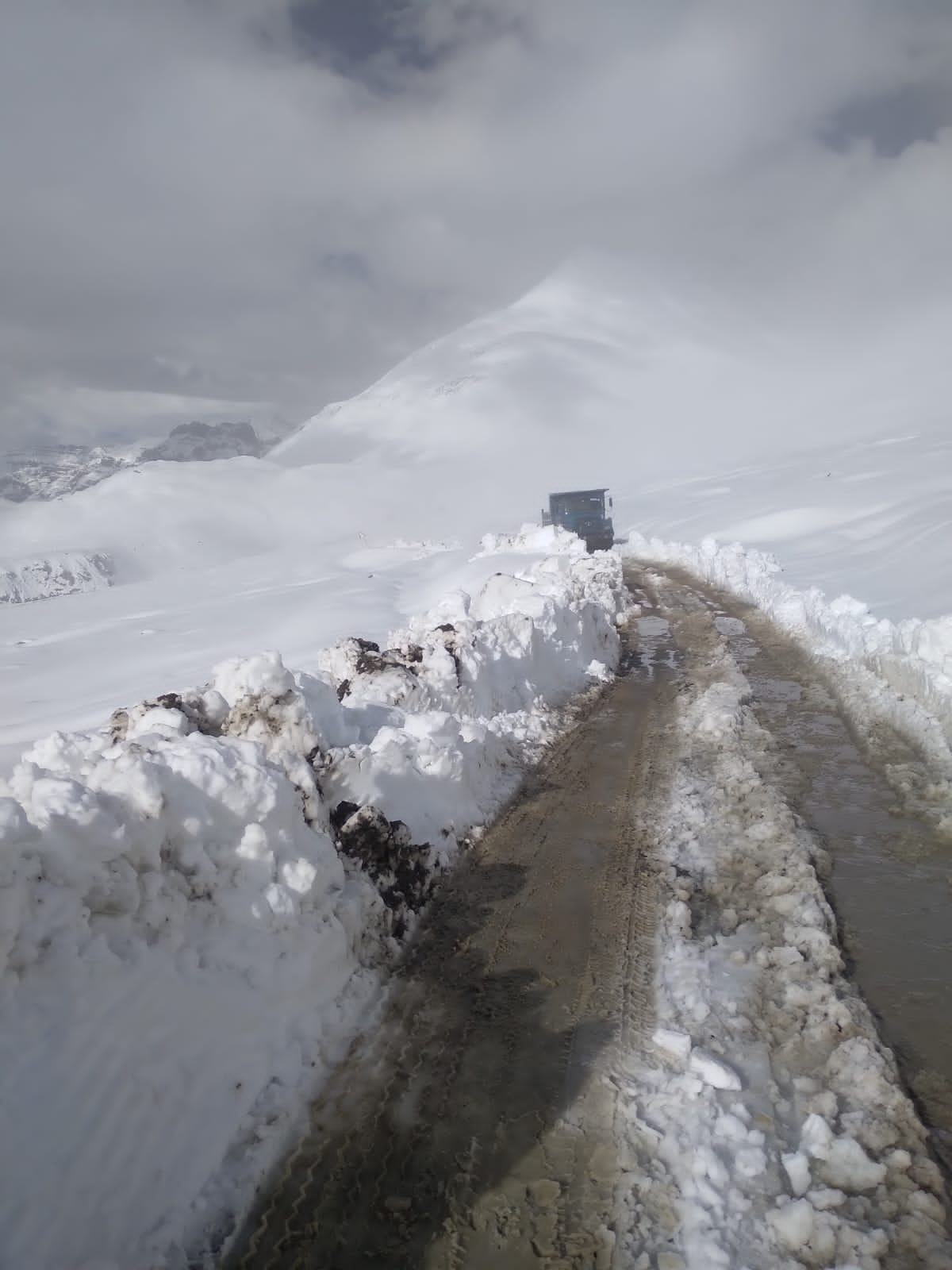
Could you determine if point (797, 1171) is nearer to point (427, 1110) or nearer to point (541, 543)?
point (427, 1110)

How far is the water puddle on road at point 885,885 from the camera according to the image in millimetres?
4312

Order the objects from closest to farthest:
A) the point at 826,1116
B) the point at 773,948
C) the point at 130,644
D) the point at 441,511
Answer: the point at 826,1116 < the point at 773,948 < the point at 130,644 < the point at 441,511

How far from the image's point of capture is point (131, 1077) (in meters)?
3.60

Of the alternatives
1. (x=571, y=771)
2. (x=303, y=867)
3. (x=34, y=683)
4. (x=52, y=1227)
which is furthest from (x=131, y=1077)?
(x=34, y=683)

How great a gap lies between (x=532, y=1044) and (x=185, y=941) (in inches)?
85.8

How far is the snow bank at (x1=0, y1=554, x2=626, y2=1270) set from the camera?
329 centimetres

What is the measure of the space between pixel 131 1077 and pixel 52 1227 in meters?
0.63

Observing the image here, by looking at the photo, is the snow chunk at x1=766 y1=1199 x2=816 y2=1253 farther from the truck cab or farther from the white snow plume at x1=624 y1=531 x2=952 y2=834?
the truck cab

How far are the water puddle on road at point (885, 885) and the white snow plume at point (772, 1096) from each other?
181 millimetres

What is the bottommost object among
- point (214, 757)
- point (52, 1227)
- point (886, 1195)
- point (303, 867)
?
point (886, 1195)

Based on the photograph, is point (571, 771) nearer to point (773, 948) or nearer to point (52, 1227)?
point (773, 948)

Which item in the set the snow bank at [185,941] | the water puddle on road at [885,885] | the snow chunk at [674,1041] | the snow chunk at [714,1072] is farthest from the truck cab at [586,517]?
the snow chunk at [714,1072]

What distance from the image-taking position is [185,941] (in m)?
4.29

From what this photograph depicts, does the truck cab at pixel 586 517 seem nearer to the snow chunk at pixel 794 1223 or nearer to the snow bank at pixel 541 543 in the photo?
the snow bank at pixel 541 543
